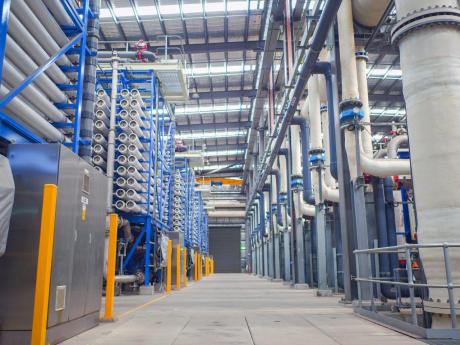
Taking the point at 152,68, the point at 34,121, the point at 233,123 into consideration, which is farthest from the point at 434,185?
the point at 233,123

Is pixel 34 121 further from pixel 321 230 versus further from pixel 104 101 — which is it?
pixel 321 230

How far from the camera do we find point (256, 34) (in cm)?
1753

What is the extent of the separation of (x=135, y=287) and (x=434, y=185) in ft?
30.5

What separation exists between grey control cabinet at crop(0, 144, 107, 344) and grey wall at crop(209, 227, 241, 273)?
140 feet

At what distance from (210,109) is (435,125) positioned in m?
20.6

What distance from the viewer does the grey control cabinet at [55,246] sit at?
408cm

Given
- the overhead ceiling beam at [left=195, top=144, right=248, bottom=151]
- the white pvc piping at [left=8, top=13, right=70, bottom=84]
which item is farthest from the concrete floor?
the overhead ceiling beam at [left=195, top=144, right=248, bottom=151]

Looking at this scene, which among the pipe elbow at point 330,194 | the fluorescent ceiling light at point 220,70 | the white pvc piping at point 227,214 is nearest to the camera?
the pipe elbow at point 330,194

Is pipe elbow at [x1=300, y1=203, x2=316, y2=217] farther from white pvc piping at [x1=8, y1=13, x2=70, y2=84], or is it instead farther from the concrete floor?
white pvc piping at [x1=8, y1=13, x2=70, y2=84]

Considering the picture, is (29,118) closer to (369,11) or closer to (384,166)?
(384,166)

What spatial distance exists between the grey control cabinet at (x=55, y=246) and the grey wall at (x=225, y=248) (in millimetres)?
42791

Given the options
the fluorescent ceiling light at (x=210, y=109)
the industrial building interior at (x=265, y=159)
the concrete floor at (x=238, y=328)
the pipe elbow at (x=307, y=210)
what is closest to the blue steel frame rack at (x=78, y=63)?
the industrial building interior at (x=265, y=159)

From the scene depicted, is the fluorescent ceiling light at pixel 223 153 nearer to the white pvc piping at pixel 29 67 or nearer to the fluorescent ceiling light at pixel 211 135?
the fluorescent ceiling light at pixel 211 135

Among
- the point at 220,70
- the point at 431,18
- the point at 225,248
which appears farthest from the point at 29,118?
the point at 225,248
